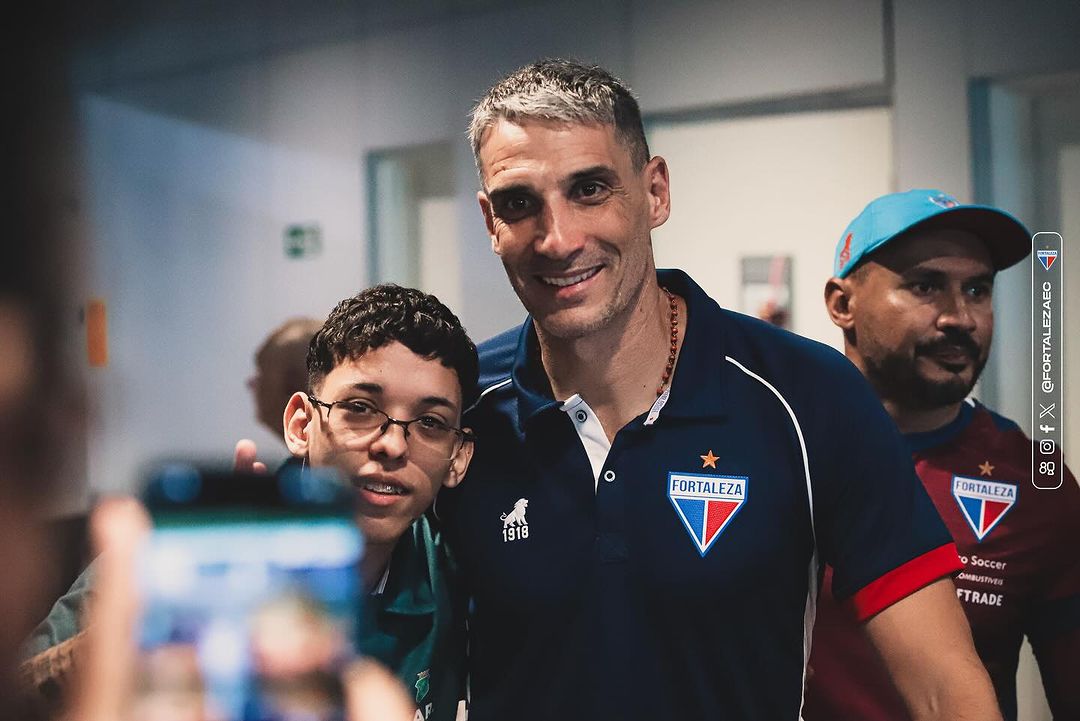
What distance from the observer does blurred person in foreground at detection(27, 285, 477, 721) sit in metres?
1.12

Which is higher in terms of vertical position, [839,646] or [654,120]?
[654,120]

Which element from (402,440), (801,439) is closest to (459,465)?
(402,440)

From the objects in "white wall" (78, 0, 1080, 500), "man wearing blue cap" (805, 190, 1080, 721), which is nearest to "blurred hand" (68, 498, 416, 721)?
"man wearing blue cap" (805, 190, 1080, 721)

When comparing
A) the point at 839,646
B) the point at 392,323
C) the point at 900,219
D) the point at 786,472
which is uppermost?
the point at 900,219

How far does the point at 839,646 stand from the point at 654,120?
6.45ft

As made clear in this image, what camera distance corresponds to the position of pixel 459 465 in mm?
1271

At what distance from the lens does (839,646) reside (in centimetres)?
156

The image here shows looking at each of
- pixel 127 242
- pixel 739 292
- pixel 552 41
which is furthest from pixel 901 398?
pixel 127 242

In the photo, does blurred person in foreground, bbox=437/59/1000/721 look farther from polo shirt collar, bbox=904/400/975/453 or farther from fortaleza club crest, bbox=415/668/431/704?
polo shirt collar, bbox=904/400/975/453

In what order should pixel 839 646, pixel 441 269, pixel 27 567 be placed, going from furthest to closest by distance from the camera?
pixel 441 269, pixel 839 646, pixel 27 567

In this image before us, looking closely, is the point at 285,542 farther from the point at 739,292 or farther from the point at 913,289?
the point at 739,292

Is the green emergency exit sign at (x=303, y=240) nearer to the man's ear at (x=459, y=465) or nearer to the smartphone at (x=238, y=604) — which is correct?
the man's ear at (x=459, y=465)

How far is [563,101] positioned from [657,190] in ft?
0.74

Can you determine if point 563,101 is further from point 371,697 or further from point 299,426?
point 371,697
